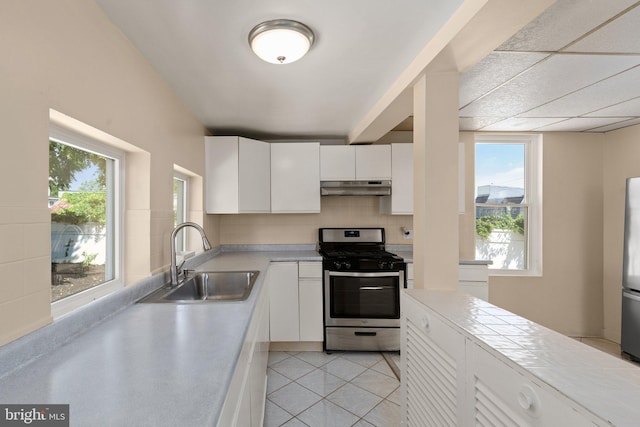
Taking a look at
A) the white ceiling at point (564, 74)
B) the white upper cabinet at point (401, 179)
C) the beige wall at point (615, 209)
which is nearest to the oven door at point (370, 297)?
the white upper cabinet at point (401, 179)

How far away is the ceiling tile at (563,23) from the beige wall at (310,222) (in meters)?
2.21

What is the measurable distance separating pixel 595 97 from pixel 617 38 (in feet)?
3.41

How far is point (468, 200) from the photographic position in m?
3.46

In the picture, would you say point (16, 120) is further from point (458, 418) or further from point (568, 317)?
point (568, 317)

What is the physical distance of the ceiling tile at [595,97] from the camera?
6.84ft

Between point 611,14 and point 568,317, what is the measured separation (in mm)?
3273

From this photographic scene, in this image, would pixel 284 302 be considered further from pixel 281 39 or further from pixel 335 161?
pixel 281 39

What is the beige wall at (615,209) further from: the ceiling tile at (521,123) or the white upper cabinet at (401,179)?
the white upper cabinet at (401,179)

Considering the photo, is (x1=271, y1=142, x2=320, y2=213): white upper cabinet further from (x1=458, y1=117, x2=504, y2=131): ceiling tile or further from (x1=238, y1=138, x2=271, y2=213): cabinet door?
(x1=458, y1=117, x2=504, y2=131): ceiling tile

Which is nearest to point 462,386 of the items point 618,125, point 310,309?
point 310,309

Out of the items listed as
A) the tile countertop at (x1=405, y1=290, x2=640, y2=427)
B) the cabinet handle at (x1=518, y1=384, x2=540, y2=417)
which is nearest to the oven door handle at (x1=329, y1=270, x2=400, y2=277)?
the tile countertop at (x1=405, y1=290, x2=640, y2=427)

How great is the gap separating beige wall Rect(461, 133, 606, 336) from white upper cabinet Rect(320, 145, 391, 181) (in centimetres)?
102

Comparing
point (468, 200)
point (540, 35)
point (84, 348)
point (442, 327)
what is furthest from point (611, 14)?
point (84, 348)

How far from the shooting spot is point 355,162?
3350 millimetres
